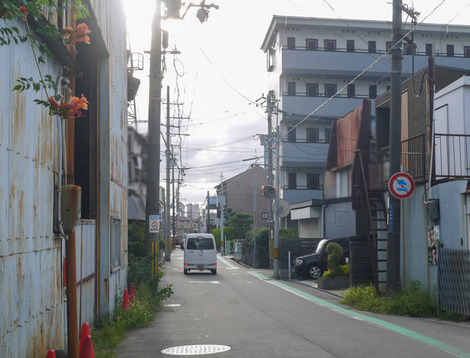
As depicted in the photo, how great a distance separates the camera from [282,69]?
46.5 m

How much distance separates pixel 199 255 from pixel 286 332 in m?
21.0

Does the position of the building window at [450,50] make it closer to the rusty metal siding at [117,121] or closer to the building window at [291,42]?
the building window at [291,42]

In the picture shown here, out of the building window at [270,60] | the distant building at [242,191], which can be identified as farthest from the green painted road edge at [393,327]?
the distant building at [242,191]

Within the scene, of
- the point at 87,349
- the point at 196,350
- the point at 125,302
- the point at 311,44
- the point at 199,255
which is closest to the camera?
the point at 87,349

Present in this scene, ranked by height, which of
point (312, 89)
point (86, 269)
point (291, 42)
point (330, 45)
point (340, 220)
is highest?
point (291, 42)

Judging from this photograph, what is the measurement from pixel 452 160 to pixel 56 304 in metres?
12.5

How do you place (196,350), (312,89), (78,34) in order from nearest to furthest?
(78,34), (196,350), (312,89)

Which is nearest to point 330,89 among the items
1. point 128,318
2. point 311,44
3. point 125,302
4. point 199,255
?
point 311,44

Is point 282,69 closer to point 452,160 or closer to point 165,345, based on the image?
point 452,160

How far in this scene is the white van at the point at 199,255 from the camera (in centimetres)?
3212

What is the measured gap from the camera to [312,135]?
47375 millimetres

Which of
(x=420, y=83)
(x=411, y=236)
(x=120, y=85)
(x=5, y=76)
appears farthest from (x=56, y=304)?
(x=420, y=83)

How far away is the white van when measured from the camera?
32.1 meters

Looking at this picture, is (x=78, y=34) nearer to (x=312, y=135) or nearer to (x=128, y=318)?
(x=128, y=318)
